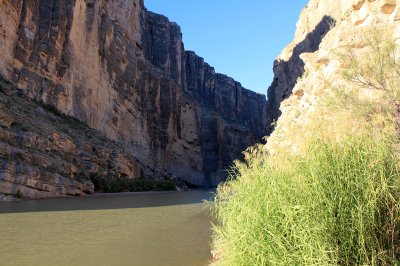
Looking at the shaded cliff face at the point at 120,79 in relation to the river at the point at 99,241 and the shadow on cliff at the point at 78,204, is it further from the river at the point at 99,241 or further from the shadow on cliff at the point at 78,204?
the river at the point at 99,241

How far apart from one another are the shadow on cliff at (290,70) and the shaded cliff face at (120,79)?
2140cm

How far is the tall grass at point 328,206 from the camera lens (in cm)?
388

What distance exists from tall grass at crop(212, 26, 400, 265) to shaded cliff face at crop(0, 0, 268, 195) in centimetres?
3633

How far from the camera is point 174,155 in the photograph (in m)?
81.5

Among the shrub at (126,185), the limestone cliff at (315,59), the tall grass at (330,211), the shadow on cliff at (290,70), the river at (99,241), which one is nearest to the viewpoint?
the tall grass at (330,211)

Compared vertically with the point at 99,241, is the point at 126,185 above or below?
above

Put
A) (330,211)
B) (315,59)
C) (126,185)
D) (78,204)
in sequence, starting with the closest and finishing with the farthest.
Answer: (330,211) → (315,59) → (78,204) → (126,185)

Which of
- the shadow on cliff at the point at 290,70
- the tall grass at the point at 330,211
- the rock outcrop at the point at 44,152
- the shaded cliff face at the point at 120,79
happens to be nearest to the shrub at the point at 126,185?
the rock outcrop at the point at 44,152

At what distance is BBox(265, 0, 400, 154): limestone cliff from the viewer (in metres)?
7.60

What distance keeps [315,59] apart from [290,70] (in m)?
54.1

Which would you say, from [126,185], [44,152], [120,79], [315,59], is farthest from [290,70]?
→ [315,59]

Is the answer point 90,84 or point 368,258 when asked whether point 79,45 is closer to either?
point 90,84

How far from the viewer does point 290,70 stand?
67750 millimetres

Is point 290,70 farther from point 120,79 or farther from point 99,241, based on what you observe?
point 99,241
